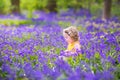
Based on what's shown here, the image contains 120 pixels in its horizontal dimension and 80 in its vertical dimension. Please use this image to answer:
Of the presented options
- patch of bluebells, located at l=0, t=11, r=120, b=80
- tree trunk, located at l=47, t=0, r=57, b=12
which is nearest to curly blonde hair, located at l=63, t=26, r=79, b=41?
patch of bluebells, located at l=0, t=11, r=120, b=80

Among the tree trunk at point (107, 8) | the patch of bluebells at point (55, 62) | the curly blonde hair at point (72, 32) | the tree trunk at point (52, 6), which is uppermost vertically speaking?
the curly blonde hair at point (72, 32)

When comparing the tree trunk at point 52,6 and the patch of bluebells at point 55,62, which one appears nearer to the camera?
the patch of bluebells at point 55,62

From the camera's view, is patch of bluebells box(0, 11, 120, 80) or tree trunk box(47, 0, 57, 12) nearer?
patch of bluebells box(0, 11, 120, 80)

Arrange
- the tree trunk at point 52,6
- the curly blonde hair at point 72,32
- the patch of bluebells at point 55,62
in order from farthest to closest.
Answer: the tree trunk at point 52,6
the curly blonde hair at point 72,32
the patch of bluebells at point 55,62

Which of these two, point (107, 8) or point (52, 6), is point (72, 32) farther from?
point (52, 6)

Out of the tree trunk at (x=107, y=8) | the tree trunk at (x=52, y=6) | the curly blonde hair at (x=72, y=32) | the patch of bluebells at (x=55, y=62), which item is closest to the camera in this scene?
the patch of bluebells at (x=55, y=62)

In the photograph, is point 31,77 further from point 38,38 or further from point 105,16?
point 105,16

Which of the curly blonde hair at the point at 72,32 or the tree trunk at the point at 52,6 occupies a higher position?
the curly blonde hair at the point at 72,32

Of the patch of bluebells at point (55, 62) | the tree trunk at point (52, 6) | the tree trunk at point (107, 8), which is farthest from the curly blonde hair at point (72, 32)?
the tree trunk at point (52, 6)

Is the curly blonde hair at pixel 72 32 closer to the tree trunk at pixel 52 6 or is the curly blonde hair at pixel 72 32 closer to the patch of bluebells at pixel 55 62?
the patch of bluebells at pixel 55 62

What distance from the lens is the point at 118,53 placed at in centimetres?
637

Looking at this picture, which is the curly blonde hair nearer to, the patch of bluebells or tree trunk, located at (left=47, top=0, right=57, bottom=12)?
the patch of bluebells

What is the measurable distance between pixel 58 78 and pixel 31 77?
70 cm

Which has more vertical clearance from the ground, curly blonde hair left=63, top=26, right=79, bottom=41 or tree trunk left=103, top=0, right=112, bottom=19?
curly blonde hair left=63, top=26, right=79, bottom=41
